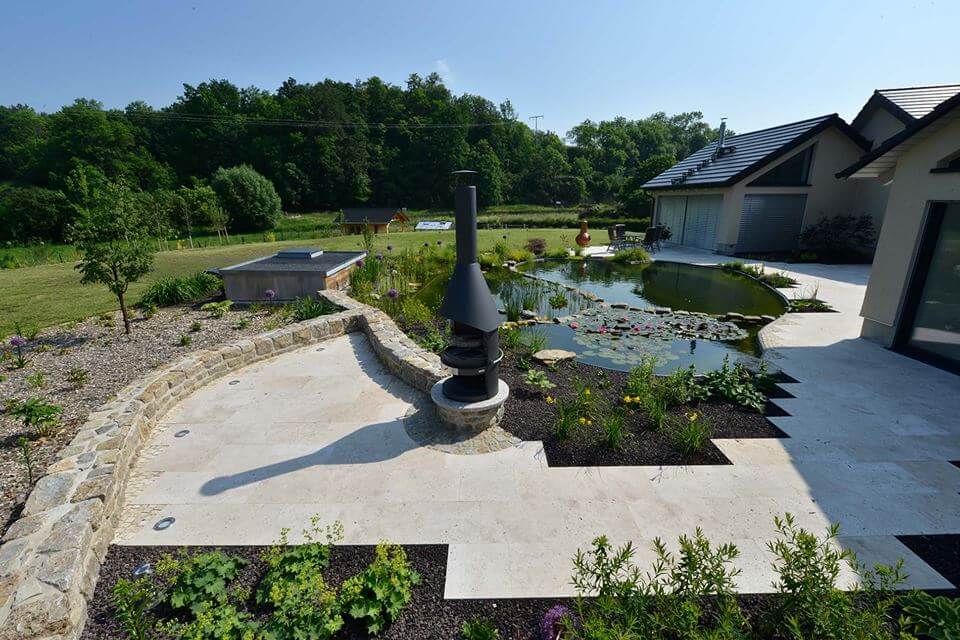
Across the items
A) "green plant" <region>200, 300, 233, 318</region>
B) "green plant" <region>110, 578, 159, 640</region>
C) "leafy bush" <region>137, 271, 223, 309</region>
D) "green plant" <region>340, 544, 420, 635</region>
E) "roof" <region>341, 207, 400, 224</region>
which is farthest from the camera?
"roof" <region>341, 207, 400, 224</region>

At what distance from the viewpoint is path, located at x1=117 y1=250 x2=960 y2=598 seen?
8.60ft

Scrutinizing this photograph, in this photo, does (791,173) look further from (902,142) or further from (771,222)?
(902,142)

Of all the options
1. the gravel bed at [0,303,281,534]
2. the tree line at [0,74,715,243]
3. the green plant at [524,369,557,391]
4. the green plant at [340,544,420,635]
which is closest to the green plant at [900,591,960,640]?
the green plant at [340,544,420,635]

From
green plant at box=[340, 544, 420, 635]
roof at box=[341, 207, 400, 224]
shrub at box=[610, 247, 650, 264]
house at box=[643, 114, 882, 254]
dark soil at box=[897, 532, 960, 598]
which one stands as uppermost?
house at box=[643, 114, 882, 254]

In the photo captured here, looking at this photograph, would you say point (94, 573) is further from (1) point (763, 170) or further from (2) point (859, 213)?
(2) point (859, 213)

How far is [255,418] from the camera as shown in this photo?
4145 millimetres

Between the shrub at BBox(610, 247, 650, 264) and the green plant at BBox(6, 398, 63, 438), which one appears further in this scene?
the shrub at BBox(610, 247, 650, 264)

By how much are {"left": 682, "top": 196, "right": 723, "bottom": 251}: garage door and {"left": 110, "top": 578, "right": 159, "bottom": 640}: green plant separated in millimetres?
17747

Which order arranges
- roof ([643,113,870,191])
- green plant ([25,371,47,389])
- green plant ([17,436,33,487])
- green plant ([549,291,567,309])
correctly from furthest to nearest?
roof ([643,113,870,191]) < green plant ([549,291,567,309]) < green plant ([25,371,47,389]) < green plant ([17,436,33,487])

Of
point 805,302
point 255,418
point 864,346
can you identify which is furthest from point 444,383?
point 805,302

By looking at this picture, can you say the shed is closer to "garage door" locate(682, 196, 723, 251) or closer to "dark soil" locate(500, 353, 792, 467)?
"dark soil" locate(500, 353, 792, 467)

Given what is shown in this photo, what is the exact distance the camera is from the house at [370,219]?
3419 cm

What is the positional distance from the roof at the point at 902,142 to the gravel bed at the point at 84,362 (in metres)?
9.05

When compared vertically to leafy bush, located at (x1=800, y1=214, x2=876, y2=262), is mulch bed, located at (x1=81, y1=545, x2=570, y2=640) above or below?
below
